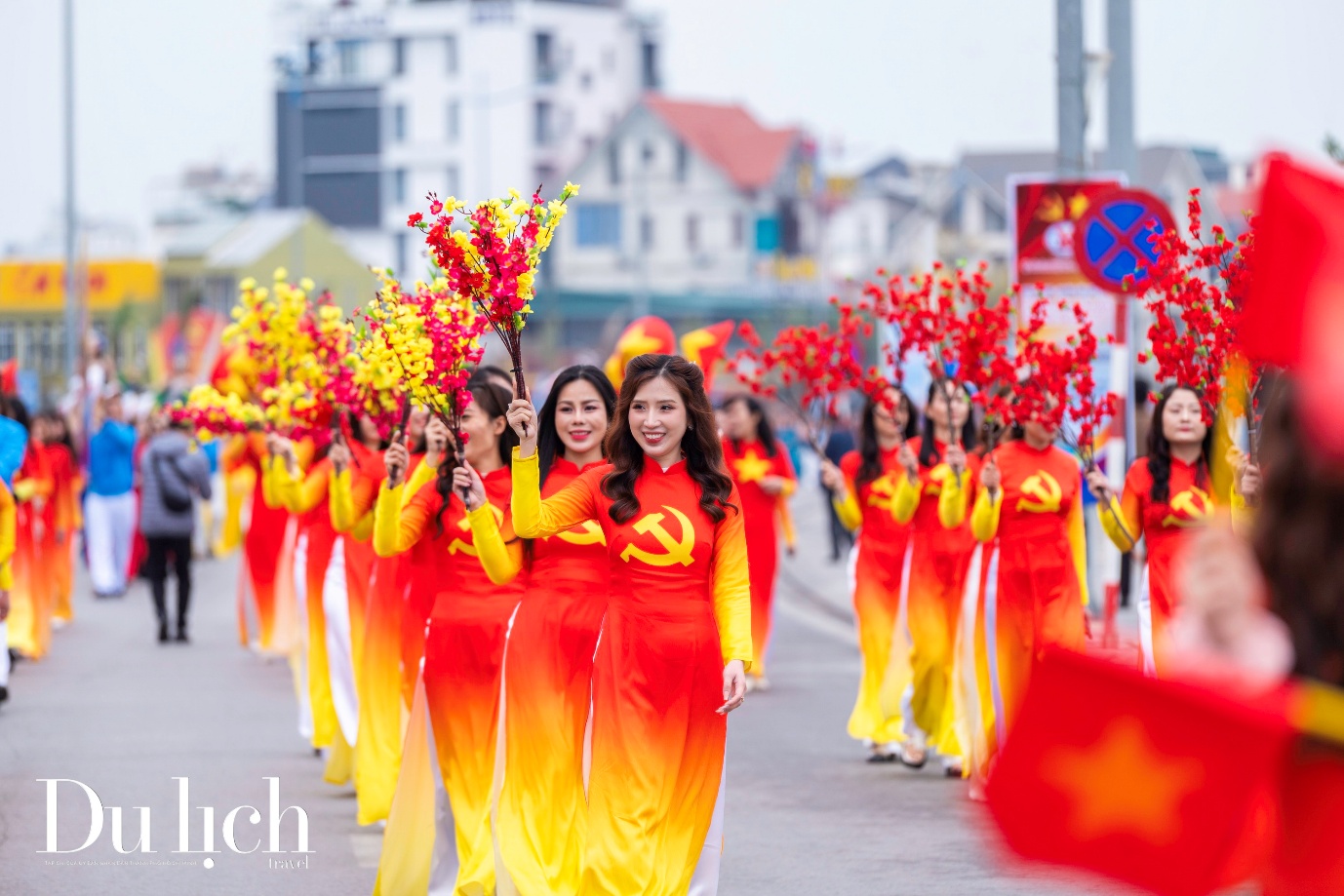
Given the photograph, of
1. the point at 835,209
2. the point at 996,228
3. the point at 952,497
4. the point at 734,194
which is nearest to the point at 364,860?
the point at 952,497

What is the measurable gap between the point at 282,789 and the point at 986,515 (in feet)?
11.9

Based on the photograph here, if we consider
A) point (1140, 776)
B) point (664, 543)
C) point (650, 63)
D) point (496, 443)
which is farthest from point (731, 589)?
point (650, 63)

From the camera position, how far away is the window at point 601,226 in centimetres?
9038

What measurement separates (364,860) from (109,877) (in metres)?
0.99

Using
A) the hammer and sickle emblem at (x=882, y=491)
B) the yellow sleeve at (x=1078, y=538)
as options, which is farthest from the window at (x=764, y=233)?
the yellow sleeve at (x=1078, y=538)

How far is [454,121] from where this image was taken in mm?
99875

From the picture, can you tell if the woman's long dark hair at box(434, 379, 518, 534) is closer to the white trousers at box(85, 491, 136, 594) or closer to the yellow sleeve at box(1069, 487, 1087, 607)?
the yellow sleeve at box(1069, 487, 1087, 607)

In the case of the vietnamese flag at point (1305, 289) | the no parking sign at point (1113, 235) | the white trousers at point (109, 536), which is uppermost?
the no parking sign at point (1113, 235)

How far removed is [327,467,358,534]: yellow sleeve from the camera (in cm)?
958

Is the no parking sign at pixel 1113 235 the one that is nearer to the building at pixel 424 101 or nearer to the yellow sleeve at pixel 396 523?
the yellow sleeve at pixel 396 523

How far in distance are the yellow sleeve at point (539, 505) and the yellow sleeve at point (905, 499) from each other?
406cm

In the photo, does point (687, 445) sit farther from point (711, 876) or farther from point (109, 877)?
point (109, 877)

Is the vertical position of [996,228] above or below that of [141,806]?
above

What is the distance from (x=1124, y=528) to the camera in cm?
910
